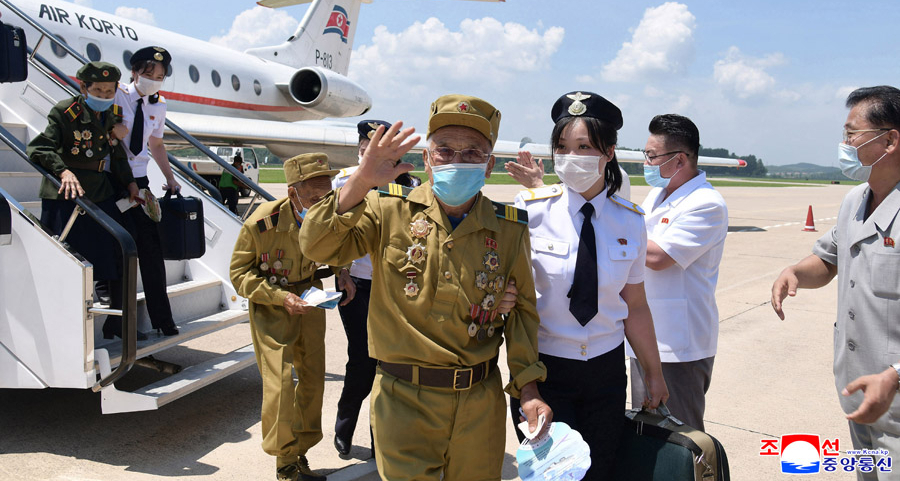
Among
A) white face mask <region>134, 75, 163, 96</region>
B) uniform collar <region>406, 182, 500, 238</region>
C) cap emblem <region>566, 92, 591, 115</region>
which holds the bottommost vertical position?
uniform collar <region>406, 182, 500, 238</region>

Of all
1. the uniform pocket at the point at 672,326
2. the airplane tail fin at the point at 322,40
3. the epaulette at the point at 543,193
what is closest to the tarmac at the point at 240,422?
the uniform pocket at the point at 672,326

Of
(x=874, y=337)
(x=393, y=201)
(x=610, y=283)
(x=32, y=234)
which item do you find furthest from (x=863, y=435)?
(x=32, y=234)

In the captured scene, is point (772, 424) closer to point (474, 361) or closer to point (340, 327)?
point (474, 361)

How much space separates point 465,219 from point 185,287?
3420 millimetres

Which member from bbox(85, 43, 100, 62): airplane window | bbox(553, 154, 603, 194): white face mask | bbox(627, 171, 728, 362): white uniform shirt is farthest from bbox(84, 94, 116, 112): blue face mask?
bbox(85, 43, 100, 62): airplane window

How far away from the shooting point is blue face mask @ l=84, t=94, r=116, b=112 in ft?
14.3

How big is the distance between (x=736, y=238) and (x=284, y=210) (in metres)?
14.5

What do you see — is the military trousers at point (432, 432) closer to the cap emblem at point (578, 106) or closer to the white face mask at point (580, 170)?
the white face mask at point (580, 170)

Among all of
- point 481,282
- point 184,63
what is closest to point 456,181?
point 481,282

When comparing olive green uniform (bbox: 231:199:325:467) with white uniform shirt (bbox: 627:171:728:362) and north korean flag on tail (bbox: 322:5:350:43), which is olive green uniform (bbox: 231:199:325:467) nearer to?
white uniform shirt (bbox: 627:171:728:362)

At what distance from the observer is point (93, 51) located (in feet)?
40.4

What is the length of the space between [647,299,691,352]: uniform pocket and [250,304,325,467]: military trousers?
188cm

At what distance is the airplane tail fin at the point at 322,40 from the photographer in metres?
22.8

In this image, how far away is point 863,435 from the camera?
8.12 feet
